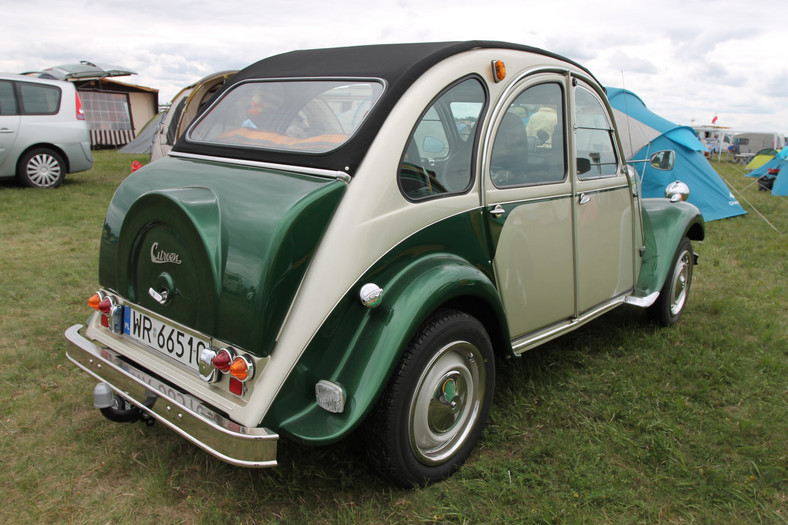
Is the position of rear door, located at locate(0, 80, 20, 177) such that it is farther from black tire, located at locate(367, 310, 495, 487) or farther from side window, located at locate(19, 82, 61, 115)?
black tire, located at locate(367, 310, 495, 487)

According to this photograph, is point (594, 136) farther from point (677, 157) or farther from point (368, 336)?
point (677, 157)

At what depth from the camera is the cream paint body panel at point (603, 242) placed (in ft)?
11.6

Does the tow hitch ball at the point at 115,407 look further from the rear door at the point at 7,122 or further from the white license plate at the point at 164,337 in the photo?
the rear door at the point at 7,122

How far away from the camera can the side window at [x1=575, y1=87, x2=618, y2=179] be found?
358cm

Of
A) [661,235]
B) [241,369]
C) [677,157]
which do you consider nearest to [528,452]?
[241,369]

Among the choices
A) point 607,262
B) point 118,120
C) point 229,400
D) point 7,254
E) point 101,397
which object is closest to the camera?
point 229,400

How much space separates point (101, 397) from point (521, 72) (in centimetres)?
261

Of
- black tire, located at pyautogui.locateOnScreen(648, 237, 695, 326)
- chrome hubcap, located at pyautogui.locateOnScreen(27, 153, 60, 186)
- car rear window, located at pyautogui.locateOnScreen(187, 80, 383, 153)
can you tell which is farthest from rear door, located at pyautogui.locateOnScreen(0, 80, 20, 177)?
black tire, located at pyautogui.locateOnScreen(648, 237, 695, 326)

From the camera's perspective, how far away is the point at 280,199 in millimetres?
2303

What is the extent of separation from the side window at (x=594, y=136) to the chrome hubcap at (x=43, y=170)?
9805 millimetres

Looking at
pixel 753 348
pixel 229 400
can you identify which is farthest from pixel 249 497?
pixel 753 348

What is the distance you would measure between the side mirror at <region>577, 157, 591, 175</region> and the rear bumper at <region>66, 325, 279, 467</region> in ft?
7.79

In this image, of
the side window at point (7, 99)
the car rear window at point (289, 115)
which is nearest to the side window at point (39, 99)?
the side window at point (7, 99)

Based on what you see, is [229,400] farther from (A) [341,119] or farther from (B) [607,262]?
(B) [607,262]
